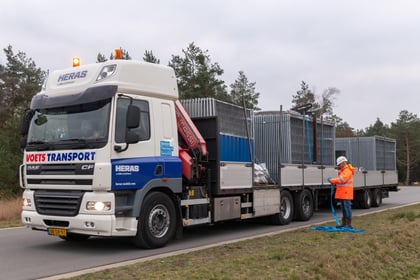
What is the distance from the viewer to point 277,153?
42.0ft

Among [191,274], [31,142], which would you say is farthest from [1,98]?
[191,274]

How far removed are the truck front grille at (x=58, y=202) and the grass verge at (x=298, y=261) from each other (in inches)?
68.3

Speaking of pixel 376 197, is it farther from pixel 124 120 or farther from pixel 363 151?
pixel 124 120

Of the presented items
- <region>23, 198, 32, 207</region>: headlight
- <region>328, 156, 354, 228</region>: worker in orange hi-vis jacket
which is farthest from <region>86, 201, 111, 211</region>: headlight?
<region>328, 156, 354, 228</region>: worker in orange hi-vis jacket

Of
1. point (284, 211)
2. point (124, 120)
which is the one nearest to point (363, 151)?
point (284, 211)

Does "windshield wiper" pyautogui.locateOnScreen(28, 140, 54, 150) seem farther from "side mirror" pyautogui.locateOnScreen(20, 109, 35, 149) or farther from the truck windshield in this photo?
"side mirror" pyautogui.locateOnScreen(20, 109, 35, 149)

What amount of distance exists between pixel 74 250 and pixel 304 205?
7.03 metres

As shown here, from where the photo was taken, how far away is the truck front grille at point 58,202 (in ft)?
25.5

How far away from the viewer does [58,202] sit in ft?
26.2

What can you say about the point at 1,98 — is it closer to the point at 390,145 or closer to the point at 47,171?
the point at 390,145

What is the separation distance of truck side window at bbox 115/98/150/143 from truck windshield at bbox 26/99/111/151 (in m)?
0.18

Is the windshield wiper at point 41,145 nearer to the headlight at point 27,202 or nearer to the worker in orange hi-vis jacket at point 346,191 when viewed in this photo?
the headlight at point 27,202

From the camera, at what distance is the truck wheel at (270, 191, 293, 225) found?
12281mm

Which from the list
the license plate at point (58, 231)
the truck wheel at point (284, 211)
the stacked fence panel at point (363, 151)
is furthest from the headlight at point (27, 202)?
the stacked fence panel at point (363, 151)
